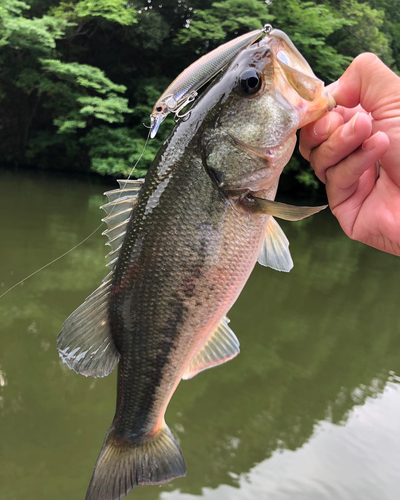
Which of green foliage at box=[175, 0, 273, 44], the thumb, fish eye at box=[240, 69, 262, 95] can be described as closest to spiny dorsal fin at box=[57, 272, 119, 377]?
fish eye at box=[240, 69, 262, 95]

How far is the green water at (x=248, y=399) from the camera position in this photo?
296cm

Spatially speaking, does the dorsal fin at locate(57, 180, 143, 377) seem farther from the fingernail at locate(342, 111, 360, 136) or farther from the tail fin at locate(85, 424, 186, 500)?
the fingernail at locate(342, 111, 360, 136)

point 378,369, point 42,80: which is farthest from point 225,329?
point 42,80

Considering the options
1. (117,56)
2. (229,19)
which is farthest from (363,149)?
(117,56)

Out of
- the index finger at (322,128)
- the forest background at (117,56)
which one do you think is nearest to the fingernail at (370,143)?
the index finger at (322,128)

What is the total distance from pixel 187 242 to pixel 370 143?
0.66 metres

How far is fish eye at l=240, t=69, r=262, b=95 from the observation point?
1.20m

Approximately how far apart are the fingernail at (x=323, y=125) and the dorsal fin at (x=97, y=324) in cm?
65

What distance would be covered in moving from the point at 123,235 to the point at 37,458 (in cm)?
237

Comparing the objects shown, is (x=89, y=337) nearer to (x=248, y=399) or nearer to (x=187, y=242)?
(x=187, y=242)

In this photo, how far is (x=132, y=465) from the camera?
4.50 ft

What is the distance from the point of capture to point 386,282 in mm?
7422

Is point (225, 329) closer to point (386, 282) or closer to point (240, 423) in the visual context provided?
point (240, 423)

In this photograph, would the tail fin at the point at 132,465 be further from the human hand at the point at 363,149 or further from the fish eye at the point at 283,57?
the fish eye at the point at 283,57
